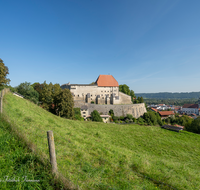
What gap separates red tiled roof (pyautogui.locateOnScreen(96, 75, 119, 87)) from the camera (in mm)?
48844

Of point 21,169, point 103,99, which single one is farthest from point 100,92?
point 21,169

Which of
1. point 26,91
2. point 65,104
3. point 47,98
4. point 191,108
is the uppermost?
point 26,91

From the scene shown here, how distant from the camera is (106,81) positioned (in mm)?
49750

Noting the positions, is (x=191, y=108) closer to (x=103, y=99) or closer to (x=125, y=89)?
(x=125, y=89)

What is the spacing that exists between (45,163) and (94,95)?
142 ft

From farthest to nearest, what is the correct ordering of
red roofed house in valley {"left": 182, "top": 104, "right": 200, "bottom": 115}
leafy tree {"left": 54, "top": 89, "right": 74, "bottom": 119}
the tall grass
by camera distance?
red roofed house in valley {"left": 182, "top": 104, "right": 200, "bottom": 115}, leafy tree {"left": 54, "top": 89, "right": 74, "bottom": 119}, the tall grass

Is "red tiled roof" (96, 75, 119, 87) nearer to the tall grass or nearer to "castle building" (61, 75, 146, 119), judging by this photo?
"castle building" (61, 75, 146, 119)

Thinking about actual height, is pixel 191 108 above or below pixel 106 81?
below

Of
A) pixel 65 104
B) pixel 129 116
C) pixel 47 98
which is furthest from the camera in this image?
pixel 129 116

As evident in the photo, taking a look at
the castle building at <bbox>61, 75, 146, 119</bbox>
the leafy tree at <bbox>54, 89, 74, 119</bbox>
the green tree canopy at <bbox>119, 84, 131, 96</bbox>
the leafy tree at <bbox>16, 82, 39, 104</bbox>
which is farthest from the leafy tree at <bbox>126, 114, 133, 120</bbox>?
the leafy tree at <bbox>16, 82, 39, 104</bbox>

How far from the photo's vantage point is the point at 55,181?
2271 mm

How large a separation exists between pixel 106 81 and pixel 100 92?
646cm

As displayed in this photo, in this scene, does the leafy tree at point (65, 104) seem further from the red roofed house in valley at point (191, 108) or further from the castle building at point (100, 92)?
the red roofed house in valley at point (191, 108)

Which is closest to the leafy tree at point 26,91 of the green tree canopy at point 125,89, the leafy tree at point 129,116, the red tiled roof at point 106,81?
the red tiled roof at point 106,81
